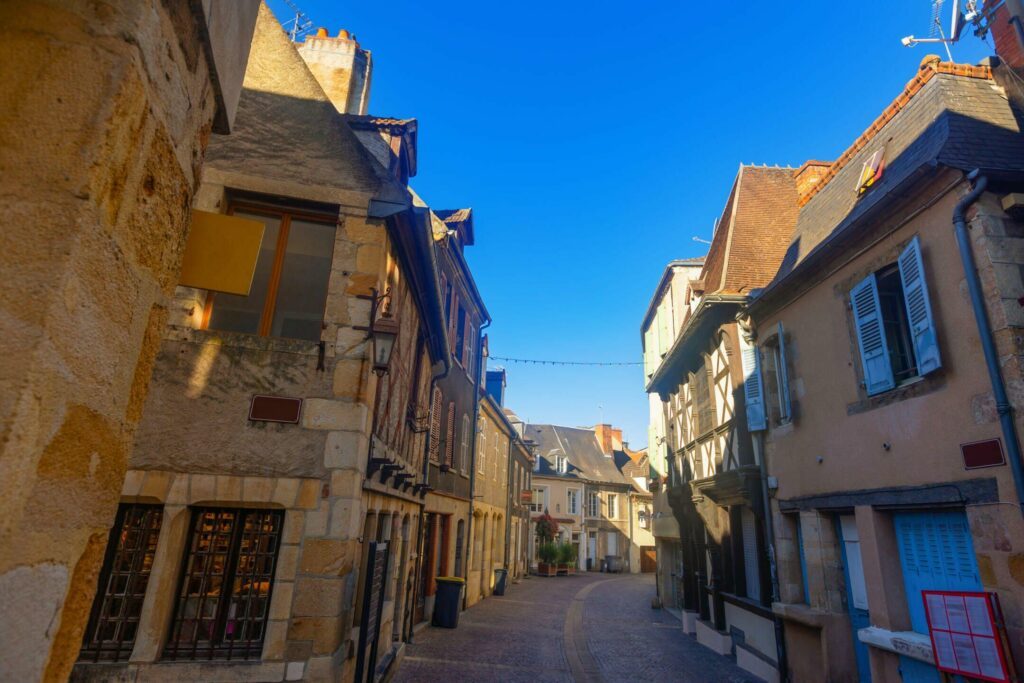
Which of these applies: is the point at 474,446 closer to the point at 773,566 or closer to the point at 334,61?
the point at 773,566

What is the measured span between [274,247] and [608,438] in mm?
33606

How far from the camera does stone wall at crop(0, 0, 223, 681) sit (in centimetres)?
115

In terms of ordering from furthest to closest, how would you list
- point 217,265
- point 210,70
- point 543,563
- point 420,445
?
point 543,563 < point 420,445 < point 217,265 < point 210,70

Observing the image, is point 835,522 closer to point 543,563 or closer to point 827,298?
point 827,298

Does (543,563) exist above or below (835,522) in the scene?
below

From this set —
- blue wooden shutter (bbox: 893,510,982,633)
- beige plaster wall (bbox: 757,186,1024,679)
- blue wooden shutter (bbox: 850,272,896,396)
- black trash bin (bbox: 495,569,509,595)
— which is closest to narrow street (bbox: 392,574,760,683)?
black trash bin (bbox: 495,569,509,595)

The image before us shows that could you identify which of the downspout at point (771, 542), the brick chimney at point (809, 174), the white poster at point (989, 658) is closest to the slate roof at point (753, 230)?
the brick chimney at point (809, 174)

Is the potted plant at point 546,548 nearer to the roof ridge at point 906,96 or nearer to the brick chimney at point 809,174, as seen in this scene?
the brick chimney at point 809,174

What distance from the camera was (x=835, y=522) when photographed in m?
6.64

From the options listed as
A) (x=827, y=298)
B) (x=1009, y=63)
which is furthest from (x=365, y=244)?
(x=1009, y=63)

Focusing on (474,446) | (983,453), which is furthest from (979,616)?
(474,446)

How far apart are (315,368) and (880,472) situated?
5.72 meters

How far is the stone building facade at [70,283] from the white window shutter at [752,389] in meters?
7.96

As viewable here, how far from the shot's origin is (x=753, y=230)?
33.6ft
